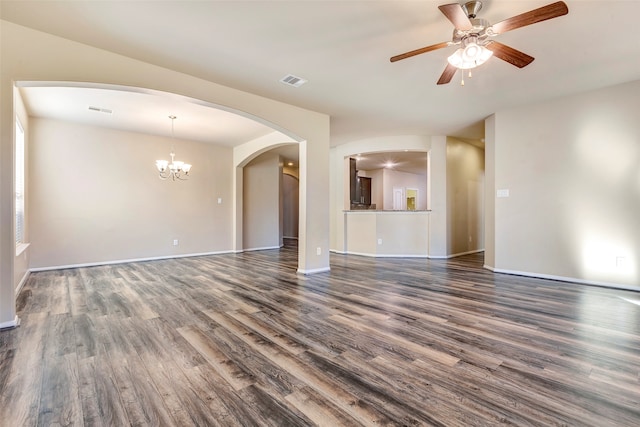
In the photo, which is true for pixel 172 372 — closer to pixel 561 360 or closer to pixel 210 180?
pixel 561 360

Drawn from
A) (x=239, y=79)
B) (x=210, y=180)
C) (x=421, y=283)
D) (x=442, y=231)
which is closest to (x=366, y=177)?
(x=442, y=231)

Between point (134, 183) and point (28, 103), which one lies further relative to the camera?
point (134, 183)

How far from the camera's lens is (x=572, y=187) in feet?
13.8

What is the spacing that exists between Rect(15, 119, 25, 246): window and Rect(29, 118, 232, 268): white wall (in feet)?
1.76

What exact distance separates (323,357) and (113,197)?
5668 mm

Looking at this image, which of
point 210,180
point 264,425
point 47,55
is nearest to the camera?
point 264,425

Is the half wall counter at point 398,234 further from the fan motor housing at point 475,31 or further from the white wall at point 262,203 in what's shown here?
the fan motor housing at point 475,31

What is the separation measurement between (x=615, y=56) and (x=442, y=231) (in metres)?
4.05

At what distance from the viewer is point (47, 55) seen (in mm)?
2629

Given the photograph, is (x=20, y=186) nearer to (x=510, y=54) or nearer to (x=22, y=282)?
(x=22, y=282)

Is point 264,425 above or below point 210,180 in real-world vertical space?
below

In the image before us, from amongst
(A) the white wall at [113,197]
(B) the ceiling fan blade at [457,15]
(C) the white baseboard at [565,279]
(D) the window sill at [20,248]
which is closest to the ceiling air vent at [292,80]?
(B) the ceiling fan blade at [457,15]

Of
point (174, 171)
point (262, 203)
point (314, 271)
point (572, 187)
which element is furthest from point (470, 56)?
point (262, 203)

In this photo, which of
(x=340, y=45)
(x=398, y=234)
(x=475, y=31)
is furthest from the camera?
(x=398, y=234)
